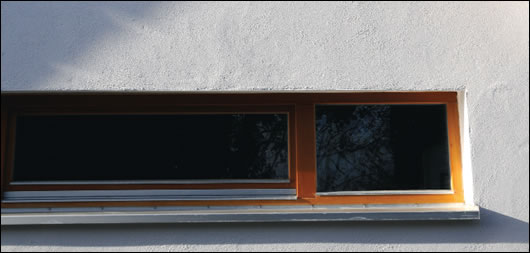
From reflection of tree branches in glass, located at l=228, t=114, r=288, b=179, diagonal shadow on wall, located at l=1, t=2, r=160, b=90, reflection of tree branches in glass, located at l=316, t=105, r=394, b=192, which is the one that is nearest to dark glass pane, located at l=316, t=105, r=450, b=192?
reflection of tree branches in glass, located at l=316, t=105, r=394, b=192

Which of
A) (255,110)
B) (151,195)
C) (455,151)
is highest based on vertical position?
(255,110)

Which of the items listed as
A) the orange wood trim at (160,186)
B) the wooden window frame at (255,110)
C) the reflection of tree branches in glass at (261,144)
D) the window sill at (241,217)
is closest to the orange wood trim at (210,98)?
the wooden window frame at (255,110)

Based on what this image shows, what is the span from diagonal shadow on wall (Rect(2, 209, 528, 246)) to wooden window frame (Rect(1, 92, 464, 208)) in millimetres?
176

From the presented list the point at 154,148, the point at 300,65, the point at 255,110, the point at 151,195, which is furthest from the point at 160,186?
the point at 300,65

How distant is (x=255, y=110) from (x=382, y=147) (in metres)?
0.72

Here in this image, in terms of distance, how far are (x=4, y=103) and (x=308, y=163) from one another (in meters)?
1.68

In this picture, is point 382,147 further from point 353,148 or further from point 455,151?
point 455,151

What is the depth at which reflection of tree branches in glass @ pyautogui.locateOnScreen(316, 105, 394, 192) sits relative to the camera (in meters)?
3.15

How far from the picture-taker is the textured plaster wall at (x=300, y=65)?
9.68ft

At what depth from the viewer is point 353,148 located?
3191 millimetres

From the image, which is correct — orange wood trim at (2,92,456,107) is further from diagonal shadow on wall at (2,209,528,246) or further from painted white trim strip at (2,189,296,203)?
diagonal shadow on wall at (2,209,528,246)

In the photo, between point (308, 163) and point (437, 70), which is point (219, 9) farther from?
point (437, 70)

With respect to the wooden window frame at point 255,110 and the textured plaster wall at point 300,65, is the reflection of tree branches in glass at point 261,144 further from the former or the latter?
the textured plaster wall at point 300,65

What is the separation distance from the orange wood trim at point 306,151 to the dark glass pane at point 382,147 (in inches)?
1.6
